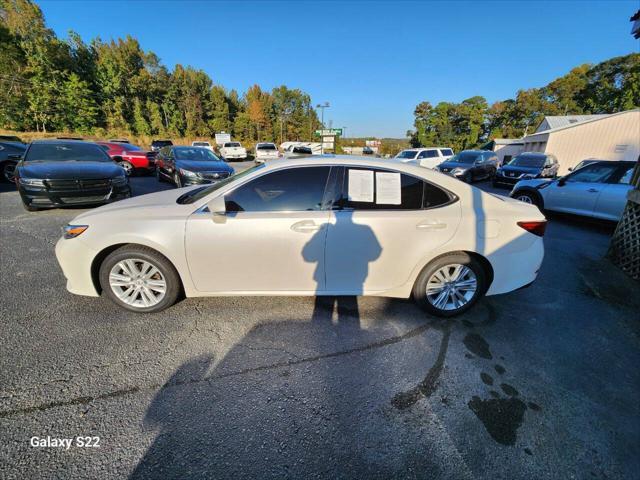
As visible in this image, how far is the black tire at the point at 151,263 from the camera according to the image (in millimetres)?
2658

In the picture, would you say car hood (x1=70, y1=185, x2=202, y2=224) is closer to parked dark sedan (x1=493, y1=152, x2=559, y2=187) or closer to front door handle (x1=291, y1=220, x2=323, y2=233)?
front door handle (x1=291, y1=220, x2=323, y2=233)

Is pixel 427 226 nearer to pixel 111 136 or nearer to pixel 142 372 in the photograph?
pixel 142 372

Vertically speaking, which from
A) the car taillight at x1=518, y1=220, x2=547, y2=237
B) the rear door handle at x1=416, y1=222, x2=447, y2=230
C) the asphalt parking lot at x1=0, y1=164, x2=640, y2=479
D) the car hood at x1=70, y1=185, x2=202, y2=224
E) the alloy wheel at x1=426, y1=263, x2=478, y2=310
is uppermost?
the car hood at x1=70, y1=185, x2=202, y2=224

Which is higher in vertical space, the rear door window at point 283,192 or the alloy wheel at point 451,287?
the rear door window at point 283,192

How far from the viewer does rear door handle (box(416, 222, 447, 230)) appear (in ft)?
8.71

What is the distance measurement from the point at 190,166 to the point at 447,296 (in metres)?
8.03

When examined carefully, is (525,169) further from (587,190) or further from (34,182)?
(34,182)

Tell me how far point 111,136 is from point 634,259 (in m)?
52.7

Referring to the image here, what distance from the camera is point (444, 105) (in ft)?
193

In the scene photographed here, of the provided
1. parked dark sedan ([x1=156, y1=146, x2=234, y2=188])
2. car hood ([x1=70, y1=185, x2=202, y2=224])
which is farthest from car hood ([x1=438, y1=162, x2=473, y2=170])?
car hood ([x1=70, y1=185, x2=202, y2=224])

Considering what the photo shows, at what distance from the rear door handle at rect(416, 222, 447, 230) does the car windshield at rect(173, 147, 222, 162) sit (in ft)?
27.6

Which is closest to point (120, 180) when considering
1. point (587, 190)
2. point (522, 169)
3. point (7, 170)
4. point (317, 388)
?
point (317, 388)

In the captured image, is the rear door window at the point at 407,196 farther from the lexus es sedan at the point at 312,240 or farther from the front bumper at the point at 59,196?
the front bumper at the point at 59,196

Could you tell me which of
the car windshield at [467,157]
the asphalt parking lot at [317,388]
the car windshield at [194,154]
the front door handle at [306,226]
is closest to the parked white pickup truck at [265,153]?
the car windshield at [194,154]
